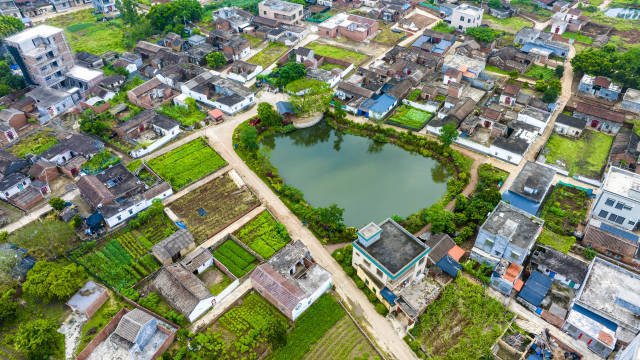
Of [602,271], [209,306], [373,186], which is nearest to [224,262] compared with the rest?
[209,306]

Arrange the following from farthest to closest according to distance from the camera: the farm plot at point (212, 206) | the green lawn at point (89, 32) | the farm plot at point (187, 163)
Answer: the green lawn at point (89, 32) → the farm plot at point (187, 163) → the farm plot at point (212, 206)

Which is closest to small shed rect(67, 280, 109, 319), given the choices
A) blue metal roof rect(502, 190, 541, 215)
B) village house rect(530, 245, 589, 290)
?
village house rect(530, 245, 589, 290)

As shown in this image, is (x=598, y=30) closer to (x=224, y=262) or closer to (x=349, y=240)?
(x=349, y=240)

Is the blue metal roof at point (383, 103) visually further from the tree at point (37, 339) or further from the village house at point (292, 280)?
the tree at point (37, 339)

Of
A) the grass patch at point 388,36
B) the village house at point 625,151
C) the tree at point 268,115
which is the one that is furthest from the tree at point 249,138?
the village house at point 625,151

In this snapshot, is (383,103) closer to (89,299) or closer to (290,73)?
(290,73)
